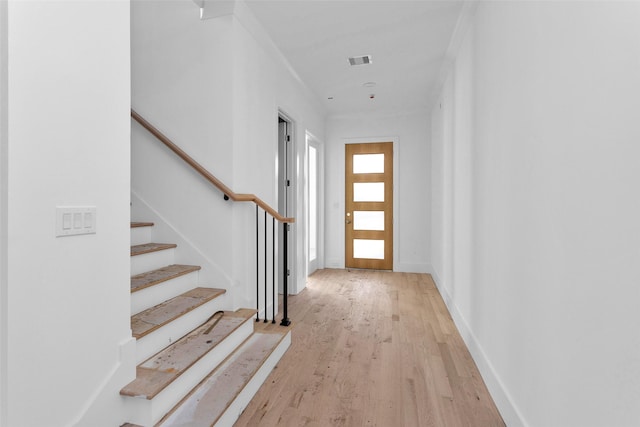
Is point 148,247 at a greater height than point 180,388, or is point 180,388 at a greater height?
point 148,247

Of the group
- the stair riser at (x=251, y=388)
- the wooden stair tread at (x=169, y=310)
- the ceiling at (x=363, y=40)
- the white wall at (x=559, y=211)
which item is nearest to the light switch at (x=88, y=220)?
the wooden stair tread at (x=169, y=310)

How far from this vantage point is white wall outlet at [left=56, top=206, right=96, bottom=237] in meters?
1.27

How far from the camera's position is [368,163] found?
5723mm

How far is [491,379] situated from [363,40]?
9.93 feet

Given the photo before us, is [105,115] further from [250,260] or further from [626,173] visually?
[626,173]

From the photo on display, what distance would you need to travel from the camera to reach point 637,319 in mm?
861

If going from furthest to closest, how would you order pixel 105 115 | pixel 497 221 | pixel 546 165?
pixel 497 221 → pixel 105 115 → pixel 546 165

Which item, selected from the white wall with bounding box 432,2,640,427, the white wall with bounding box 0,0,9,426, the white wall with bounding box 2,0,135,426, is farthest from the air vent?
the white wall with bounding box 0,0,9,426

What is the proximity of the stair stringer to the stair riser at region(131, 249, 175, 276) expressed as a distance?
0.08m

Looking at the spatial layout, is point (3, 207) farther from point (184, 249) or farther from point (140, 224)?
point (184, 249)

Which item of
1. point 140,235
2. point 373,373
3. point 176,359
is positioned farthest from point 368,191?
point 176,359

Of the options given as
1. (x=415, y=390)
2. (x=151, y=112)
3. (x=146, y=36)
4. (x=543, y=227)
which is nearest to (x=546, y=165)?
(x=543, y=227)

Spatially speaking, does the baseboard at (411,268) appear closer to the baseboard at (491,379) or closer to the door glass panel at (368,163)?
the door glass panel at (368,163)

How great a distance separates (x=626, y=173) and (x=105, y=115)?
6.30ft
